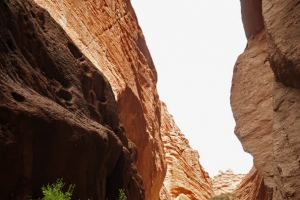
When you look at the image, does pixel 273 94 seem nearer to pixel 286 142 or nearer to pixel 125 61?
pixel 286 142

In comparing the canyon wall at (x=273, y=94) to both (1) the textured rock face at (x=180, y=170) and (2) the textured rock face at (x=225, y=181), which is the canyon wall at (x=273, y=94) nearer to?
(1) the textured rock face at (x=180, y=170)

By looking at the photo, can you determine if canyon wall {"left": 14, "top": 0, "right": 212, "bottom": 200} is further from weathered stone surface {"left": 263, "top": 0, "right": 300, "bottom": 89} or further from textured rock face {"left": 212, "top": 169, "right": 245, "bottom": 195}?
textured rock face {"left": 212, "top": 169, "right": 245, "bottom": 195}

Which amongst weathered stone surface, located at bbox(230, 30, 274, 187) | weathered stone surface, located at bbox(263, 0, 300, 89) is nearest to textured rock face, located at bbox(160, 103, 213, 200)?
weathered stone surface, located at bbox(230, 30, 274, 187)

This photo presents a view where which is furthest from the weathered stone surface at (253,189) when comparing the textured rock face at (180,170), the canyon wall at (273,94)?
the textured rock face at (180,170)

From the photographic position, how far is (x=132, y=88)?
15984 millimetres

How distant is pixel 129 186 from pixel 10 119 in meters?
5.14

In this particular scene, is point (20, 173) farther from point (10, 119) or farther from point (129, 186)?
point (129, 186)

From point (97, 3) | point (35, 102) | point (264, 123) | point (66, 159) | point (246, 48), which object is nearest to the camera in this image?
point (35, 102)

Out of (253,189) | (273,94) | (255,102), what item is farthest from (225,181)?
(273,94)

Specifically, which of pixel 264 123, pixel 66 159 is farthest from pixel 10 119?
pixel 264 123

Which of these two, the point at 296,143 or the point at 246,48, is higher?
the point at 246,48

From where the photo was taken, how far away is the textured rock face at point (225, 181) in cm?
3759

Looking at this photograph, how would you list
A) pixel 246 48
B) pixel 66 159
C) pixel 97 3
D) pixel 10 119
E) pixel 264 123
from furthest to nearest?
1. pixel 97 3
2. pixel 246 48
3. pixel 264 123
4. pixel 66 159
5. pixel 10 119

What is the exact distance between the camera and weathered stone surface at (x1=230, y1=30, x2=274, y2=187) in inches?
527
